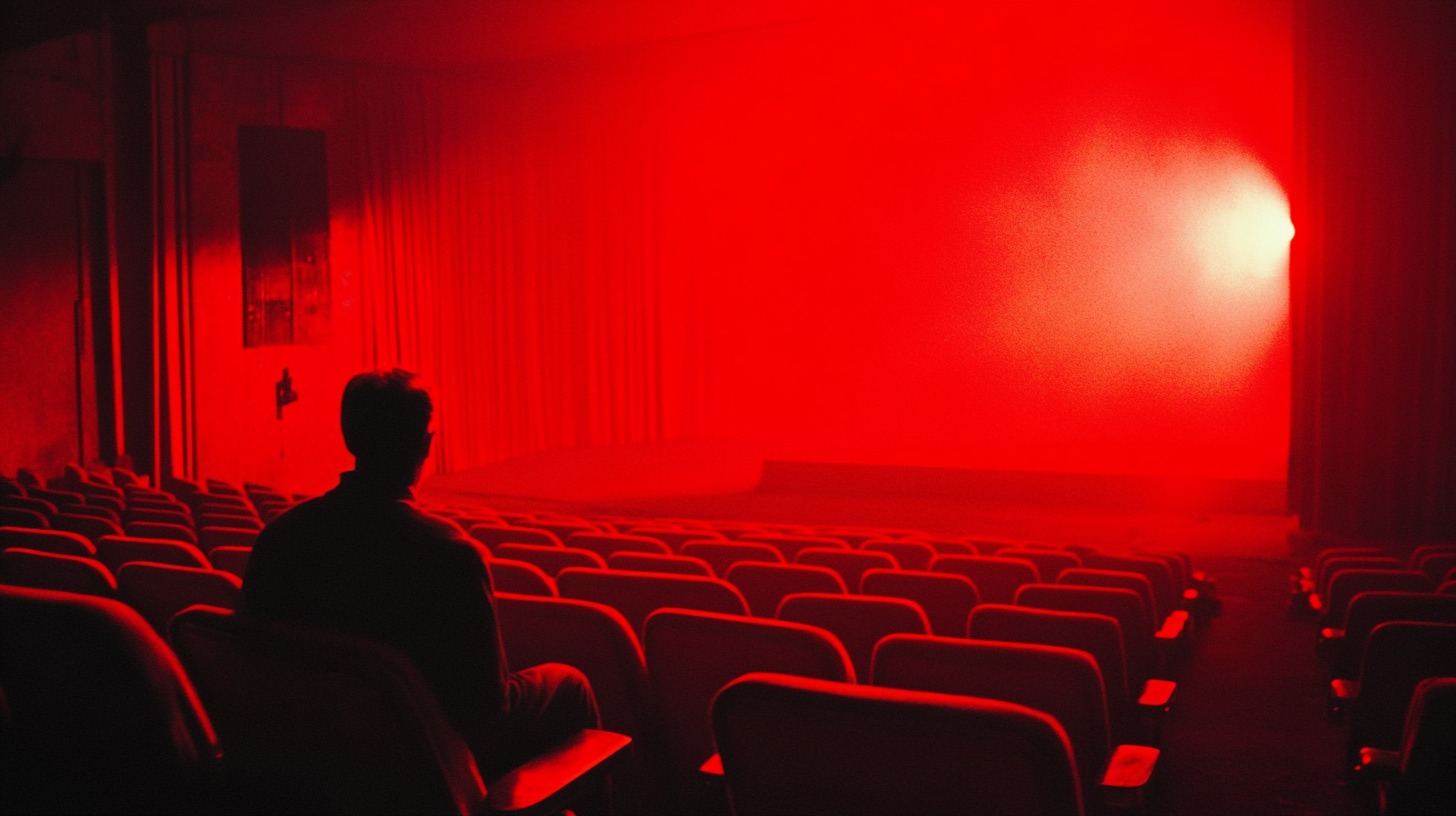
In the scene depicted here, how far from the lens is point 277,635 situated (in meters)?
1.76

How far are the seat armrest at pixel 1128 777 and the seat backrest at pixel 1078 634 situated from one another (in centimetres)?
78

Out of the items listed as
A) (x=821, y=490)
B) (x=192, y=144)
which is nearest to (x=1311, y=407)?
(x=821, y=490)

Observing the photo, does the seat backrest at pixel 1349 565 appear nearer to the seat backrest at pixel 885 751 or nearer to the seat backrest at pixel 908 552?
the seat backrest at pixel 908 552

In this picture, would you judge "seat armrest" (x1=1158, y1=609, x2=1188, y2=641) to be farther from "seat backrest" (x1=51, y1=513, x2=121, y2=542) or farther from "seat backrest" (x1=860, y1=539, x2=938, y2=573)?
"seat backrest" (x1=51, y1=513, x2=121, y2=542)

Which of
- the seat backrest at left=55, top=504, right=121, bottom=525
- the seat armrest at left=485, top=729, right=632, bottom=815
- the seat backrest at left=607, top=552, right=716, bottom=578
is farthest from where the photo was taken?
the seat backrest at left=55, top=504, right=121, bottom=525

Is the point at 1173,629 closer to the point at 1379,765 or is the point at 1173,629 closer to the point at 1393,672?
the point at 1393,672

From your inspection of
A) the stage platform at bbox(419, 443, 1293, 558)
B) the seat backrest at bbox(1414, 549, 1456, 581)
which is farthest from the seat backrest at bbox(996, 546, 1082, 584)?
the stage platform at bbox(419, 443, 1293, 558)

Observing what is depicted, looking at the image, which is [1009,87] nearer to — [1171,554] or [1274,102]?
[1274,102]

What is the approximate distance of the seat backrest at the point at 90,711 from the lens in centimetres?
168

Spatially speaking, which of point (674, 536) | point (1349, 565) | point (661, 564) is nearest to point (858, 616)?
point (661, 564)

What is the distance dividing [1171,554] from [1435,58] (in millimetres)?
4596

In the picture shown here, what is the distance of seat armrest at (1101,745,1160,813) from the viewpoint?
2045mm

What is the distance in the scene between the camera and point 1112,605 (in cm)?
382

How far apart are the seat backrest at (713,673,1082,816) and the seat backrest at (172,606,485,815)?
411 millimetres
